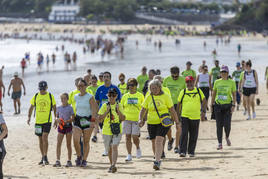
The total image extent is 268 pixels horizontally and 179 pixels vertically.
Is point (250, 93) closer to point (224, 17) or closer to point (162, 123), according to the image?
point (162, 123)

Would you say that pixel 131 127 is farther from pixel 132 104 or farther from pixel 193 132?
pixel 193 132

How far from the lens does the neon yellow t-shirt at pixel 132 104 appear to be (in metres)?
9.44

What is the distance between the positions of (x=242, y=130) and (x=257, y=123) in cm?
78

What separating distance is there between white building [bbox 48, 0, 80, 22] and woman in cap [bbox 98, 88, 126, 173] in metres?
182

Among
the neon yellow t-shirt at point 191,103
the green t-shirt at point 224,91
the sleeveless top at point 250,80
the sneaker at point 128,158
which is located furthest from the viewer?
the sleeveless top at point 250,80

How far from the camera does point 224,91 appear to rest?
10219 mm

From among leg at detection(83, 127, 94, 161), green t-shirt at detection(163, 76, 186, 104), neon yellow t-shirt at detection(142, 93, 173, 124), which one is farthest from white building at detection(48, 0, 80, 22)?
neon yellow t-shirt at detection(142, 93, 173, 124)

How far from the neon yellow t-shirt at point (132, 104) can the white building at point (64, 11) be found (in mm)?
180831

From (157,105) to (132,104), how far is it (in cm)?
125

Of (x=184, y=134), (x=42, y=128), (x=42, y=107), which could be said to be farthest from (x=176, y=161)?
(x=42, y=107)

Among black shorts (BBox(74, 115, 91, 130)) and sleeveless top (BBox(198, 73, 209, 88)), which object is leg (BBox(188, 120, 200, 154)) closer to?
black shorts (BBox(74, 115, 91, 130))

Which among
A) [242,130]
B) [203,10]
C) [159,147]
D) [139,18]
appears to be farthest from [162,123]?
[203,10]

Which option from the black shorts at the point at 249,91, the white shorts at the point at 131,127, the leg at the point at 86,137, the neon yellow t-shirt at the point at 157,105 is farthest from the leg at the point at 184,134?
the black shorts at the point at 249,91

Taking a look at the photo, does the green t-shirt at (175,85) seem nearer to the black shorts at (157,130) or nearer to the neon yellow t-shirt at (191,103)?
the neon yellow t-shirt at (191,103)
